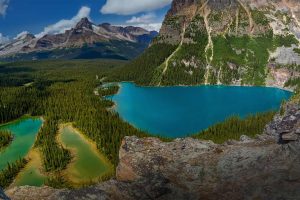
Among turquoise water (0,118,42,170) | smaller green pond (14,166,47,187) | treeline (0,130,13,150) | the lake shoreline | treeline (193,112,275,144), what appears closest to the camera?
the lake shoreline

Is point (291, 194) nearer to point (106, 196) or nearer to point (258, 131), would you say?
point (106, 196)

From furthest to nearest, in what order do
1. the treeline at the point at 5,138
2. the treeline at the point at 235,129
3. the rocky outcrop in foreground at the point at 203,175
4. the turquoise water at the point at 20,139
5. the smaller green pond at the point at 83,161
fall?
the treeline at the point at 5,138, the turquoise water at the point at 20,139, the treeline at the point at 235,129, the smaller green pond at the point at 83,161, the rocky outcrop in foreground at the point at 203,175

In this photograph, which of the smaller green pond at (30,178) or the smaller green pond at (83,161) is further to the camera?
the smaller green pond at (83,161)

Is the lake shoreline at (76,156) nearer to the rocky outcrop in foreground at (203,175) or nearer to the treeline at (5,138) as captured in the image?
the treeline at (5,138)

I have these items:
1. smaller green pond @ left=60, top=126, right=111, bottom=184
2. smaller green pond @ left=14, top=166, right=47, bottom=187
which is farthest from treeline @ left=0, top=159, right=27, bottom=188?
smaller green pond @ left=60, top=126, right=111, bottom=184

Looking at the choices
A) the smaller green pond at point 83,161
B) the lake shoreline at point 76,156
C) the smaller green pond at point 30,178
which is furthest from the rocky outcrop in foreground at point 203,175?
the smaller green pond at point 30,178

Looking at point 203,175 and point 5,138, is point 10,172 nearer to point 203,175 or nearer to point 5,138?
point 5,138

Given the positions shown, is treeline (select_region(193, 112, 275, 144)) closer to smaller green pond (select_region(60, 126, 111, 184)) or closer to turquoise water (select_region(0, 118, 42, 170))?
smaller green pond (select_region(60, 126, 111, 184))
